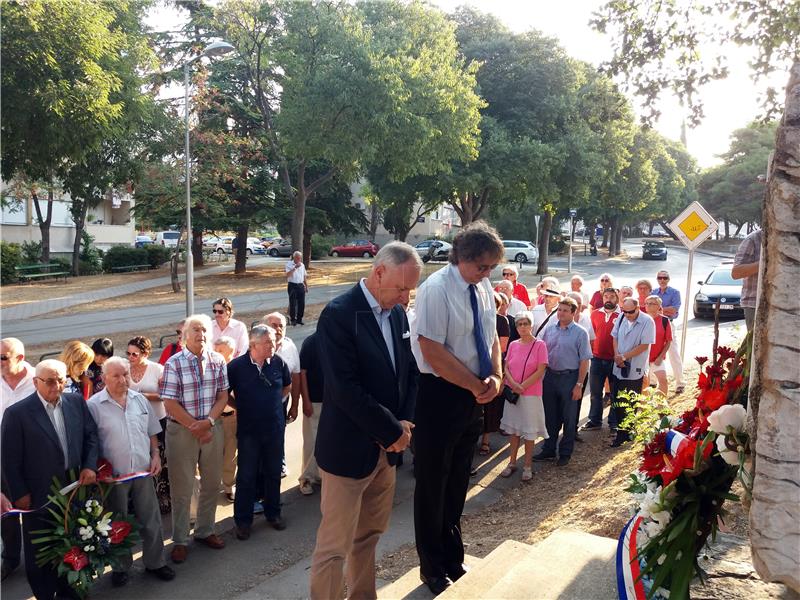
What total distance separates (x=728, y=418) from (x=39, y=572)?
14.7 feet

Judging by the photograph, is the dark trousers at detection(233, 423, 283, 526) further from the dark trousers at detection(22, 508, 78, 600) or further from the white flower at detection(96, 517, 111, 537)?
the dark trousers at detection(22, 508, 78, 600)

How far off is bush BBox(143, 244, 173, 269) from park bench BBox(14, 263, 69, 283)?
18.3 feet

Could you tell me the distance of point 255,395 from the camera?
564 cm

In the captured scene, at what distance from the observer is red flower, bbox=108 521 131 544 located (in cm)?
476

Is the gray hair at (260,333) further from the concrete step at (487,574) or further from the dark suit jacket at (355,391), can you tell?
the concrete step at (487,574)

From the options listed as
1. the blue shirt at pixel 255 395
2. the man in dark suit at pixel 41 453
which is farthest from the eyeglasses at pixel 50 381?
the blue shirt at pixel 255 395

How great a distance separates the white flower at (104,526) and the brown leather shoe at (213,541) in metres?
0.97

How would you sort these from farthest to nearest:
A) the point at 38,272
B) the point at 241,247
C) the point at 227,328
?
1. the point at 241,247
2. the point at 38,272
3. the point at 227,328

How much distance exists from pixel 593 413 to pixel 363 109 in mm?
12577

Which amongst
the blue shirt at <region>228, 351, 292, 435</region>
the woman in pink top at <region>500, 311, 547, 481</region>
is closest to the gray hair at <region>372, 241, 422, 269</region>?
the blue shirt at <region>228, 351, 292, 435</region>

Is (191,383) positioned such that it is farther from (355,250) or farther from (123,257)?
(355,250)

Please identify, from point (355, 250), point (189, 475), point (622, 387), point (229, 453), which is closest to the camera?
point (189, 475)

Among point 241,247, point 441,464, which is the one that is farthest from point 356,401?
point 241,247

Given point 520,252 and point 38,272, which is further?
point 520,252
